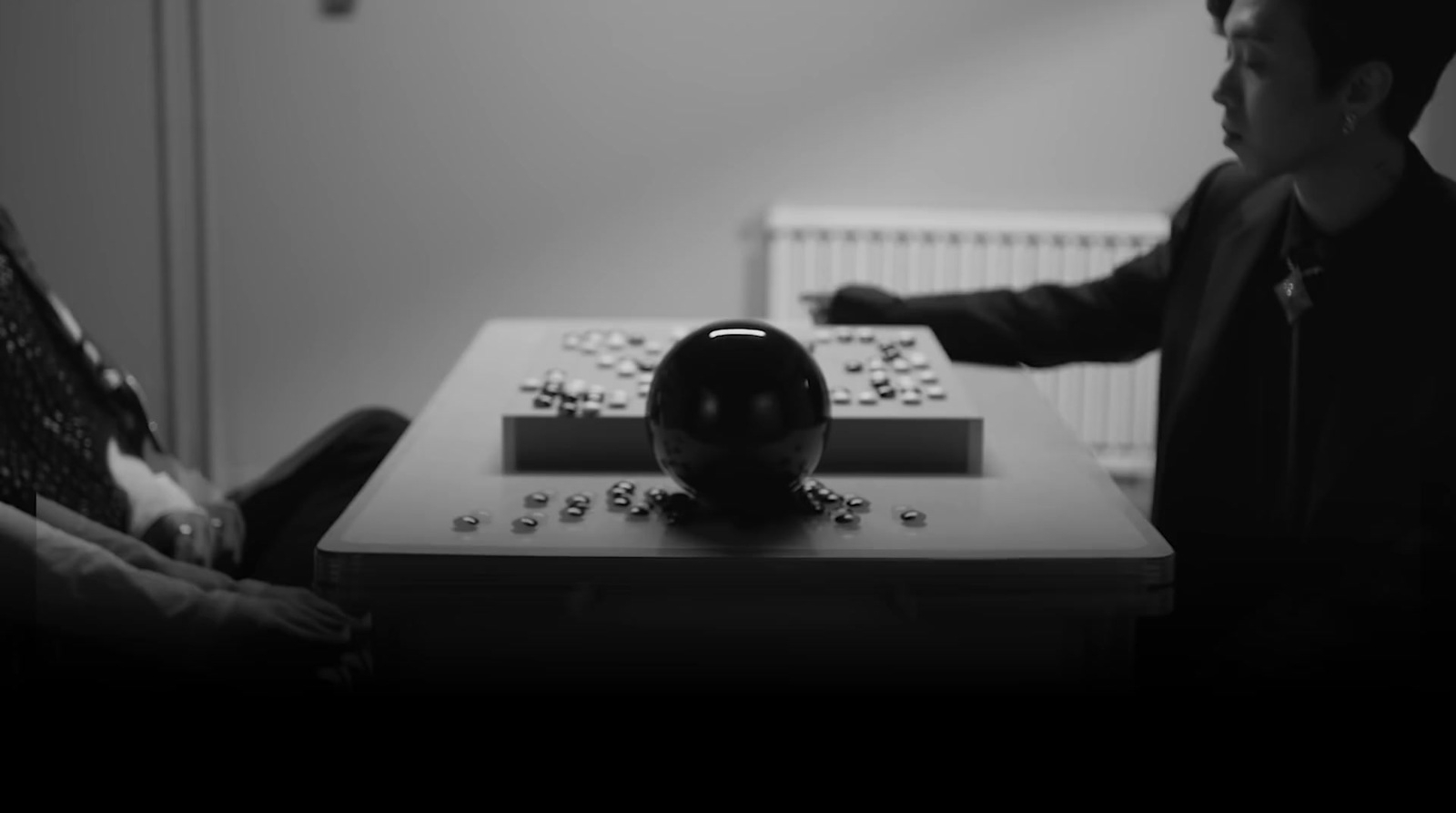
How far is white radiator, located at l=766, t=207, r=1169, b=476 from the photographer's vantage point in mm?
2633

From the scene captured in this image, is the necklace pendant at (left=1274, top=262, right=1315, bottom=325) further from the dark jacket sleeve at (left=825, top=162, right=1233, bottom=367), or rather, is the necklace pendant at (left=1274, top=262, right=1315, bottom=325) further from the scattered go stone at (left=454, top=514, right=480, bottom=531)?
the scattered go stone at (left=454, top=514, right=480, bottom=531)

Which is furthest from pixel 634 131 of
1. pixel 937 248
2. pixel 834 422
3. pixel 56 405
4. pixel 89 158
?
pixel 834 422

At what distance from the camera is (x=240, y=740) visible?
915 millimetres

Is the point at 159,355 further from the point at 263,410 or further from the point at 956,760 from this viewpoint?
the point at 956,760

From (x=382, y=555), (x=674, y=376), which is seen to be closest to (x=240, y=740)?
(x=382, y=555)

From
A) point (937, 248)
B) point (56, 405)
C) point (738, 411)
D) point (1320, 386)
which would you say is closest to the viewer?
point (738, 411)

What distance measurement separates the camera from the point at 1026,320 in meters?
1.58

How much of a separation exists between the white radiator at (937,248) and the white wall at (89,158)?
0.95 metres

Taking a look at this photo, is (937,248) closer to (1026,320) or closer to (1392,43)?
(1026,320)

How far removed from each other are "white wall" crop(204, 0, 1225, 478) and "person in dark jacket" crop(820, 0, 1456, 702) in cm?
139

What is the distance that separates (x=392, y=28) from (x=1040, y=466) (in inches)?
67.6

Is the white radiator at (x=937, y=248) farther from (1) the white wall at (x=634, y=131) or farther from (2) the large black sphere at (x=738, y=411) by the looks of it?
(2) the large black sphere at (x=738, y=411)

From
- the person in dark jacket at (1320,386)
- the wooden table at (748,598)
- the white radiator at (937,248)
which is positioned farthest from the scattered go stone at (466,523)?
the white radiator at (937,248)

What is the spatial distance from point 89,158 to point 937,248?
1.29 m
